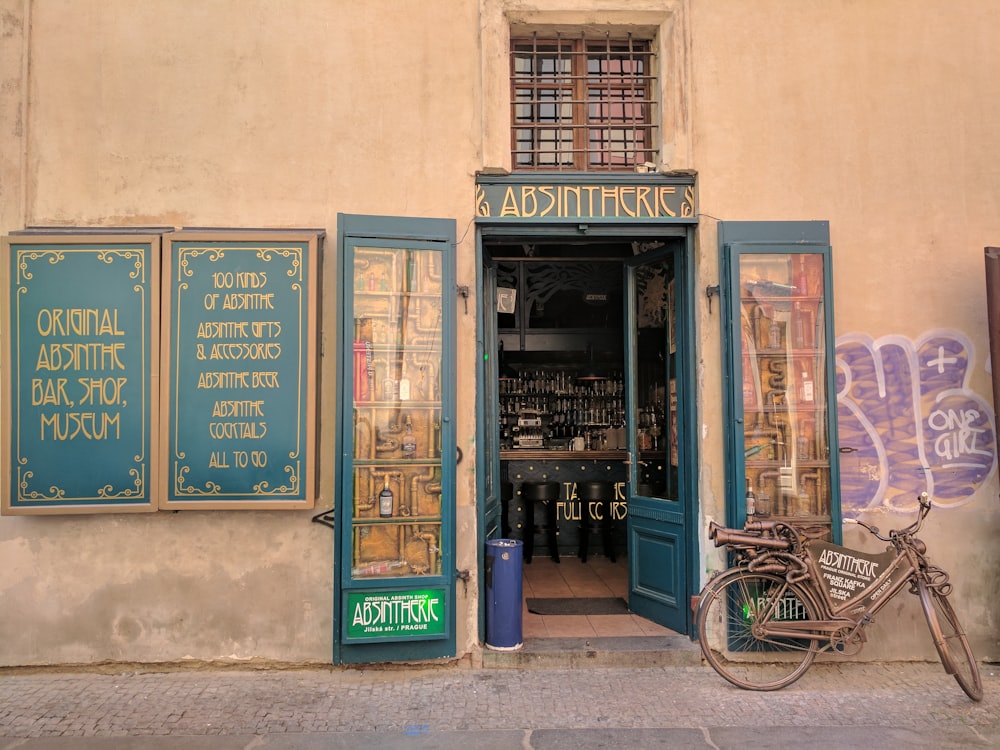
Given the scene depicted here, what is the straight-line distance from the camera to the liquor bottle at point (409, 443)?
5.74 meters

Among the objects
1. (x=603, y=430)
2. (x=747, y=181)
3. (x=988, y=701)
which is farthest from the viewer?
(x=603, y=430)

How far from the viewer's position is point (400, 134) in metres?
5.90

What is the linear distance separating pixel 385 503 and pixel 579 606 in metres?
2.44

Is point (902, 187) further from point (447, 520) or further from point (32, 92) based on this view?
point (32, 92)

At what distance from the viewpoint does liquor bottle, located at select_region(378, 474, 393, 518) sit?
18.7ft

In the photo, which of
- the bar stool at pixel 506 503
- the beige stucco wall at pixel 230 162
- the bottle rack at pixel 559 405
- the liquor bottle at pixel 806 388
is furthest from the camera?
the bottle rack at pixel 559 405

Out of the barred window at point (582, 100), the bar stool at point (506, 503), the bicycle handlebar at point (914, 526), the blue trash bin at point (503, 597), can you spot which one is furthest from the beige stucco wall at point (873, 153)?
the bar stool at point (506, 503)

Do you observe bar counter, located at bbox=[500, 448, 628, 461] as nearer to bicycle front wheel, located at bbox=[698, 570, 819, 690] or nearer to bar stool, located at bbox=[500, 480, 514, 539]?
bar stool, located at bbox=[500, 480, 514, 539]

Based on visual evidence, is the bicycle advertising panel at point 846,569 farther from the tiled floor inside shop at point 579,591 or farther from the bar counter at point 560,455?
the bar counter at point 560,455

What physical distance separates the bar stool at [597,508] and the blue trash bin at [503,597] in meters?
3.47

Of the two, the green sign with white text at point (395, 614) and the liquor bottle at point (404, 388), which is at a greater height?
the liquor bottle at point (404, 388)

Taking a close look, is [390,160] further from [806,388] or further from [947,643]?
[947,643]

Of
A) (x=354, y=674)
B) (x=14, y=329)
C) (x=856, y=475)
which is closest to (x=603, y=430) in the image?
(x=856, y=475)

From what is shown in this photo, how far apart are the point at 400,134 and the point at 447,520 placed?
2.96 meters
